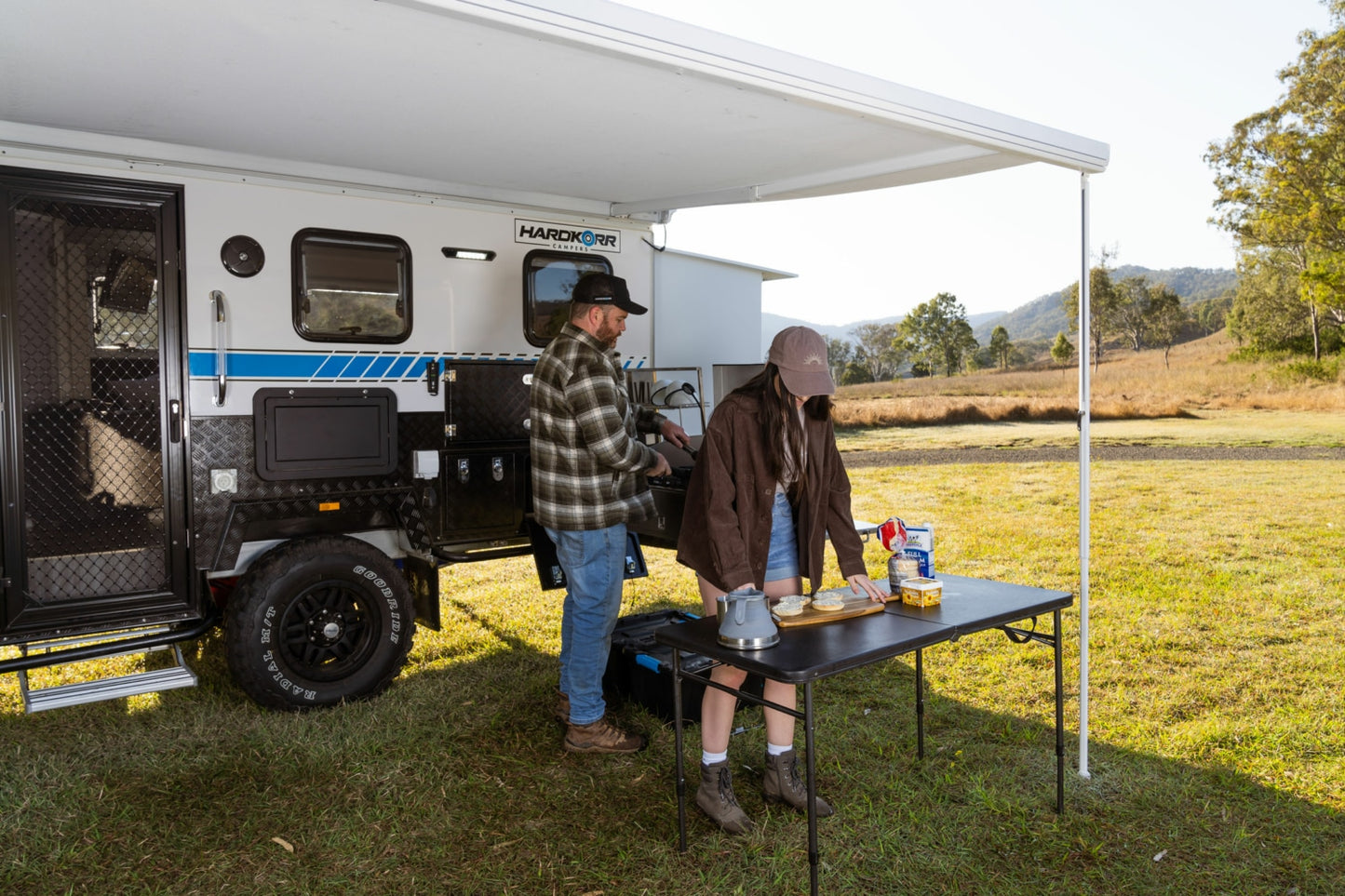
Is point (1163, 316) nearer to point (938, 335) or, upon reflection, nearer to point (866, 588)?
point (938, 335)

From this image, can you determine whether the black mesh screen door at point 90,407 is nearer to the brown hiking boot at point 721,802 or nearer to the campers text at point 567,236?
the campers text at point 567,236

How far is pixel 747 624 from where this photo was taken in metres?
2.60

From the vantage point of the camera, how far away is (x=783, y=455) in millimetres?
2953

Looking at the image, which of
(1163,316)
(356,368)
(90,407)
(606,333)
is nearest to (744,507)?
(606,333)

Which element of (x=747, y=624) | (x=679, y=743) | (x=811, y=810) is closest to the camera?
(x=811, y=810)

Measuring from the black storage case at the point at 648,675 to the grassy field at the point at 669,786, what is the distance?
0.08 m

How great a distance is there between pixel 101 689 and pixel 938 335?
54.7ft

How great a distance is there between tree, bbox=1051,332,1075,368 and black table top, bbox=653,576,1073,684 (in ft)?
59.1


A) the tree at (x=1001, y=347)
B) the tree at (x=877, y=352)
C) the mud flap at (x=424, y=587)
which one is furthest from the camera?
the tree at (x=1001, y=347)

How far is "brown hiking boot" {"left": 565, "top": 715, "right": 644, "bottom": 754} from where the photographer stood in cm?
382

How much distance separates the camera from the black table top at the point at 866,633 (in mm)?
2445

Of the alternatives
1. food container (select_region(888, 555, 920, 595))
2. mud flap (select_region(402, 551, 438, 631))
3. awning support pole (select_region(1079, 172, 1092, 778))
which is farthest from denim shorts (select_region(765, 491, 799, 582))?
mud flap (select_region(402, 551, 438, 631))

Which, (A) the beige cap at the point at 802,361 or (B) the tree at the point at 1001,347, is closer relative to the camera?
(A) the beige cap at the point at 802,361

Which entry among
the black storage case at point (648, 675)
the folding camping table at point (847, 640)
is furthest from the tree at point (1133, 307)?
the folding camping table at point (847, 640)
